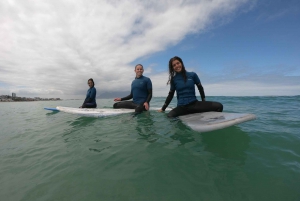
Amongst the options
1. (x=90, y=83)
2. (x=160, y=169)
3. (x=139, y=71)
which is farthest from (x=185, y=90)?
(x=90, y=83)

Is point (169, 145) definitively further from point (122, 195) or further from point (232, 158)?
point (122, 195)

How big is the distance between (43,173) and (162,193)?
2.00 m

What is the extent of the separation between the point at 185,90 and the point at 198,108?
75cm

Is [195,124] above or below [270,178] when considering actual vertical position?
above

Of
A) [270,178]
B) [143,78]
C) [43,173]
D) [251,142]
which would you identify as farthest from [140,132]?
[143,78]

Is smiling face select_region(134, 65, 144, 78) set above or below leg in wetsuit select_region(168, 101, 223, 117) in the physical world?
above

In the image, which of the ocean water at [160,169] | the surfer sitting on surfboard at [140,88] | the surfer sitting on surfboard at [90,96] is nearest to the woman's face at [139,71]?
the surfer sitting on surfboard at [140,88]

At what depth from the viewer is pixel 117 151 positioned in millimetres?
3004

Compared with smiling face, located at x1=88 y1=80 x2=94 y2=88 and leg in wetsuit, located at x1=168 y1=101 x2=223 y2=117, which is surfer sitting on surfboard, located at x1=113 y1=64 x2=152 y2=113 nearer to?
leg in wetsuit, located at x1=168 y1=101 x2=223 y2=117

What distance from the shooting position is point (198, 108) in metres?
5.04

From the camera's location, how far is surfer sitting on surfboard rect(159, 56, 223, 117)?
5.04 meters

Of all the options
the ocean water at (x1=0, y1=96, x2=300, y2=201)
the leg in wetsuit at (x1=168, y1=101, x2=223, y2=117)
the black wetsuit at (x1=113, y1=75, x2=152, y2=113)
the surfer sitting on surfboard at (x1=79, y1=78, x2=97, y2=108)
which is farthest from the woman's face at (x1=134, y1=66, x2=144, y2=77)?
the ocean water at (x1=0, y1=96, x2=300, y2=201)

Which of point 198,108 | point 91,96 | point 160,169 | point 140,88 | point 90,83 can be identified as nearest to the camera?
point 160,169

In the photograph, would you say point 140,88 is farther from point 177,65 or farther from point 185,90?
point 185,90
